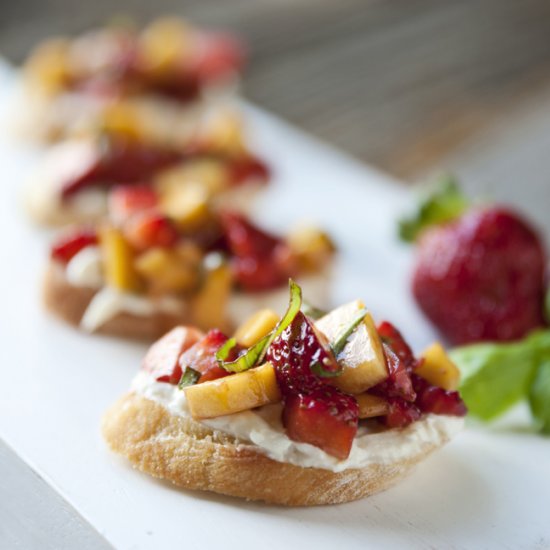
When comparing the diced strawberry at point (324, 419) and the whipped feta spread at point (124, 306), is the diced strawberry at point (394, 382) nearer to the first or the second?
the diced strawberry at point (324, 419)

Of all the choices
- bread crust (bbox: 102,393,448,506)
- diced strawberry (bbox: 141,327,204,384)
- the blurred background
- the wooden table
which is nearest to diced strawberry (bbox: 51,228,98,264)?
diced strawberry (bbox: 141,327,204,384)

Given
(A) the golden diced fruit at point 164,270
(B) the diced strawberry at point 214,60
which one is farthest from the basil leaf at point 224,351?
(B) the diced strawberry at point 214,60

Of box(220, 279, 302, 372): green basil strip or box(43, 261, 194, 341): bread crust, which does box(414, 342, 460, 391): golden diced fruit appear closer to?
box(220, 279, 302, 372): green basil strip

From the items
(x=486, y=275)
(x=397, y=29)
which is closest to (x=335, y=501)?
(x=486, y=275)

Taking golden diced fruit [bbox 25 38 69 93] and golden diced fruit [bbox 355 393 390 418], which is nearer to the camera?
golden diced fruit [bbox 355 393 390 418]

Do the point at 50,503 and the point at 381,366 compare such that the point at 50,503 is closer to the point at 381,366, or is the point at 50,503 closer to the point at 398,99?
the point at 381,366
